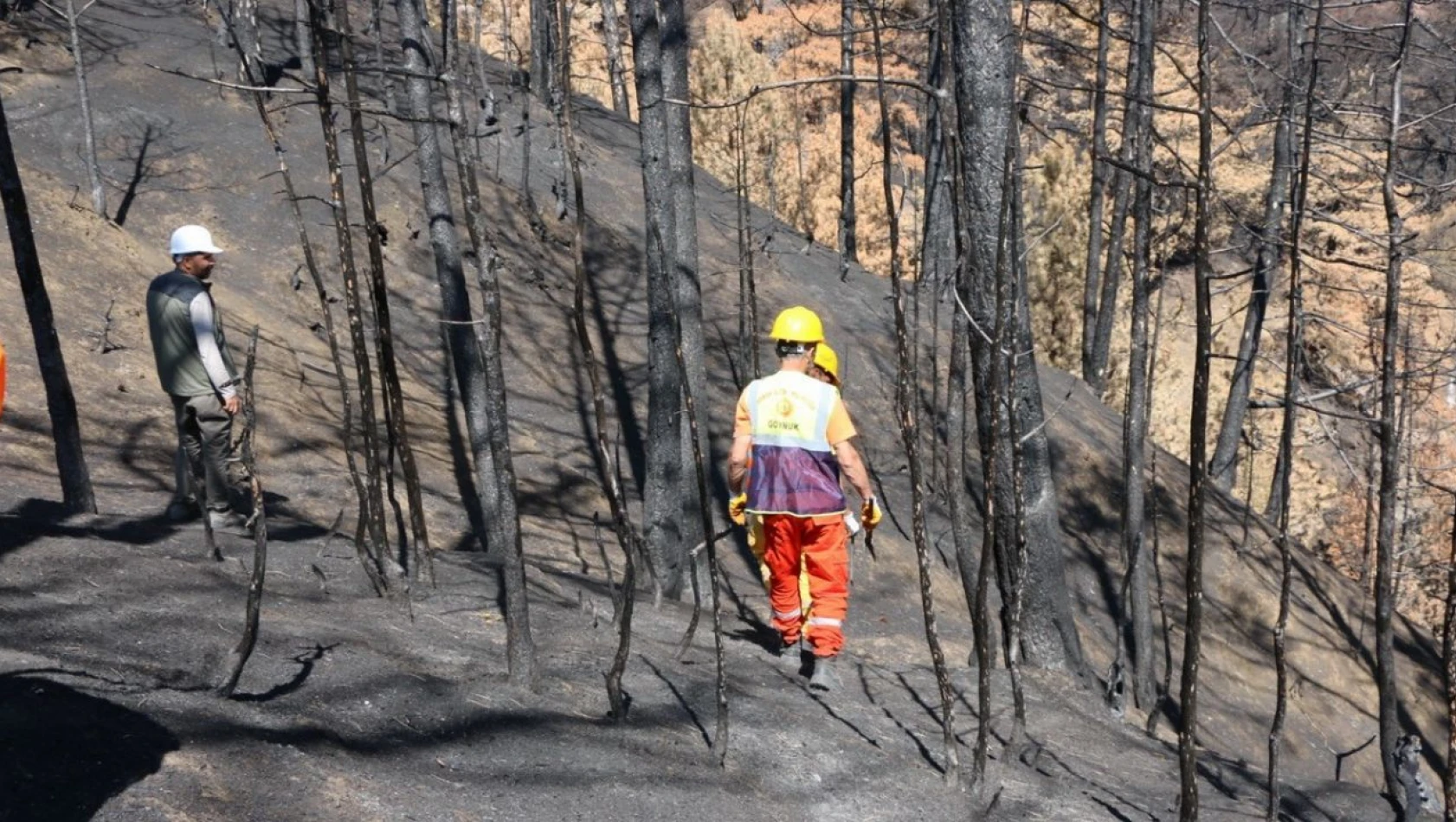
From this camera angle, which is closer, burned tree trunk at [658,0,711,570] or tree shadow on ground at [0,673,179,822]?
tree shadow on ground at [0,673,179,822]

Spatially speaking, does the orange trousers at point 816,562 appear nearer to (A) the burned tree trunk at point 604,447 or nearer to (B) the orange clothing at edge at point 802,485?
(B) the orange clothing at edge at point 802,485

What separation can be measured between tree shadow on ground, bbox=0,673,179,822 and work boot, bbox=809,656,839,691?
10.9ft

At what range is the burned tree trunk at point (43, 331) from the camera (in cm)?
659

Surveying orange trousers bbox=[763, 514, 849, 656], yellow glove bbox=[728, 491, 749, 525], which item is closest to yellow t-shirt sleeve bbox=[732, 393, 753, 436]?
yellow glove bbox=[728, 491, 749, 525]

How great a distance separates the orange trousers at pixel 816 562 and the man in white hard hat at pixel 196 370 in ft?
9.74

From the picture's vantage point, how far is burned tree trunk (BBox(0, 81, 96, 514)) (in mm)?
6594

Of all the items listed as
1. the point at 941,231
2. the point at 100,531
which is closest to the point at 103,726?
the point at 100,531

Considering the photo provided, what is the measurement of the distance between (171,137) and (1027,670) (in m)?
13.0

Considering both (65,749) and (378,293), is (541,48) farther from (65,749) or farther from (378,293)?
(65,749)

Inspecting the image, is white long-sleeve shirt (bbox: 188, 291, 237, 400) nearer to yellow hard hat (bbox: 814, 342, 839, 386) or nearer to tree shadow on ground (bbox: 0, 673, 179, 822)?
tree shadow on ground (bbox: 0, 673, 179, 822)

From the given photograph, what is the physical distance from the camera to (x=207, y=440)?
7.43 metres

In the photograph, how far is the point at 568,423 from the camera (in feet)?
45.8

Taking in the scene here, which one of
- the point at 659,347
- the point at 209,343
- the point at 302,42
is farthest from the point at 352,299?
the point at 302,42

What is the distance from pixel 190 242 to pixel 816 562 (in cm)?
369
